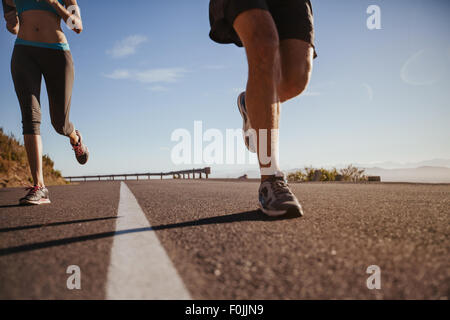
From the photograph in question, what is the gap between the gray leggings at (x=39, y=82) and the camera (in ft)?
10.8

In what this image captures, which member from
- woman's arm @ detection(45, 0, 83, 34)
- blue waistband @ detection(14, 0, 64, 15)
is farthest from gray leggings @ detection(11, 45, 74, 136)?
blue waistband @ detection(14, 0, 64, 15)

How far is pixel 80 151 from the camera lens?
434cm

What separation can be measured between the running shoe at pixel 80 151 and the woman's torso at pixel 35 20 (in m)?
1.32

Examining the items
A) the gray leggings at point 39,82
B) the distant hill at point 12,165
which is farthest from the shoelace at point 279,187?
the distant hill at point 12,165

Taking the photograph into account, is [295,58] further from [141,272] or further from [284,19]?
[141,272]

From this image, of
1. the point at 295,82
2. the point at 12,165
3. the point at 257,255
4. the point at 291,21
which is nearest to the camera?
the point at 257,255

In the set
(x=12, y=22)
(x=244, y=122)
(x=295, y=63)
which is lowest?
(x=244, y=122)

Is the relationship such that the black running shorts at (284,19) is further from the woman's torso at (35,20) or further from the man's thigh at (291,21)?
the woman's torso at (35,20)

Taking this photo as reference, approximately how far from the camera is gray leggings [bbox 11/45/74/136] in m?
3.29

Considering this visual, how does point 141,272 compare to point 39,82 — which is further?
point 39,82

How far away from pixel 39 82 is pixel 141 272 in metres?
3.34

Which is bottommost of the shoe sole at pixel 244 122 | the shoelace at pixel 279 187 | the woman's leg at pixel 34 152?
the shoelace at pixel 279 187

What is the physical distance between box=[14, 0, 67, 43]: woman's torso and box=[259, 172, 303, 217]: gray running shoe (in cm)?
308
